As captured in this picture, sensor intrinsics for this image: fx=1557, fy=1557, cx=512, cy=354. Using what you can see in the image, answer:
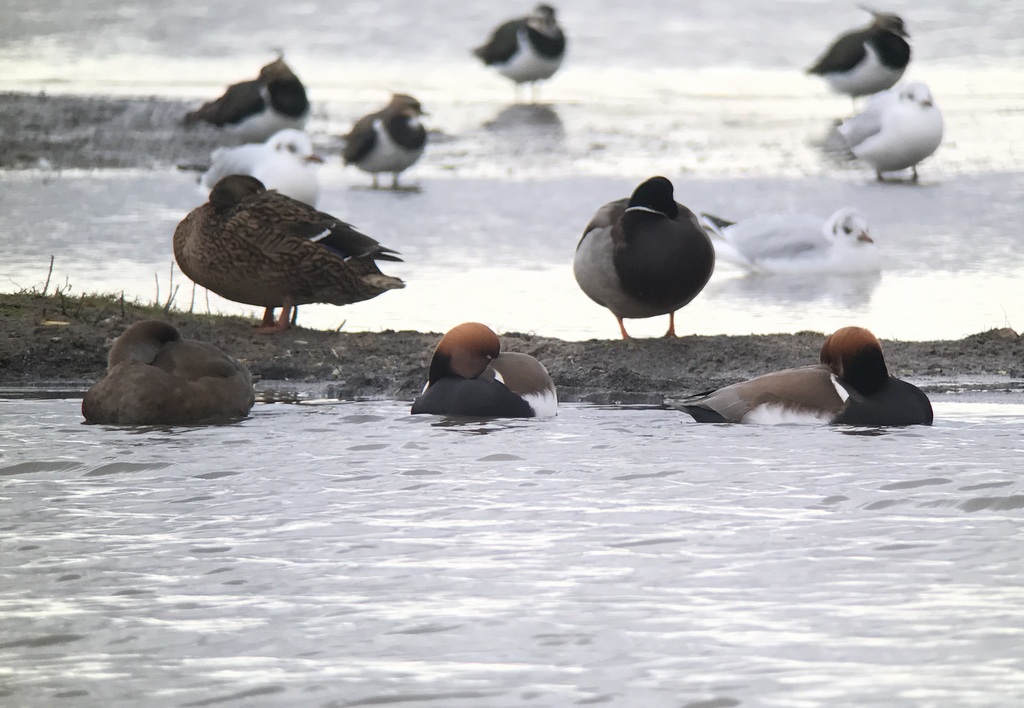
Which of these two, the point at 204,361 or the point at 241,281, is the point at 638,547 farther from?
the point at 241,281

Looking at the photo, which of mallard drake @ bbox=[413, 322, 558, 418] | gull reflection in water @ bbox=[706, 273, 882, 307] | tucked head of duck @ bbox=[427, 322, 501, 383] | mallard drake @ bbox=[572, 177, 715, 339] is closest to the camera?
mallard drake @ bbox=[413, 322, 558, 418]

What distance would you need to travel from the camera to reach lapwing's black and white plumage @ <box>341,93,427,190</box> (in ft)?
56.5

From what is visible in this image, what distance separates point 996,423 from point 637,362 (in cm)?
234

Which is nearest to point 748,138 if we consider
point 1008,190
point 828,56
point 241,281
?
point 828,56

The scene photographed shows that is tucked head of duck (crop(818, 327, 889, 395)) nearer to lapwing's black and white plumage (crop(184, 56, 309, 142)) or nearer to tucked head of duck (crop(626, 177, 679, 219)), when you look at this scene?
tucked head of duck (crop(626, 177, 679, 219))

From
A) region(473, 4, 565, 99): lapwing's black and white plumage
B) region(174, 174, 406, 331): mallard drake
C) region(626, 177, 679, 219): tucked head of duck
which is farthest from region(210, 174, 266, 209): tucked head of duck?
region(473, 4, 565, 99): lapwing's black and white plumage

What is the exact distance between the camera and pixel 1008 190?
52.1ft

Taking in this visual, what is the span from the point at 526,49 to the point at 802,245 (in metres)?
12.6

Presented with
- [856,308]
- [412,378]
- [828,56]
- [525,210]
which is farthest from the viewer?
[828,56]

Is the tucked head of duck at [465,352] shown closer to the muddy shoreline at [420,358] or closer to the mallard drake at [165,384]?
the muddy shoreline at [420,358]

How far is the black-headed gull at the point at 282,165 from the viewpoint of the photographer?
1431cm

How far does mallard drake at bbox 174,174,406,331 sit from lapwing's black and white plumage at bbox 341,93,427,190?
6.87m

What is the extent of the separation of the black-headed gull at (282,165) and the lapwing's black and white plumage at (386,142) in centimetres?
207

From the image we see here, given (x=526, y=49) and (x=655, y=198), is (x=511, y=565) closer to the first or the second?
(x=655, y=198)
